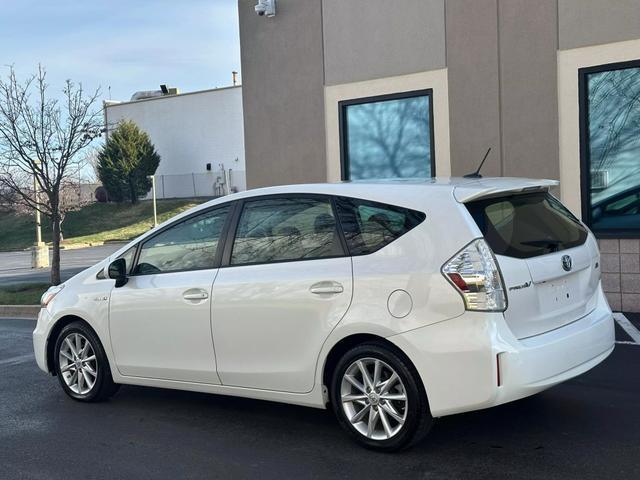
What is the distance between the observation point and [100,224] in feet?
143

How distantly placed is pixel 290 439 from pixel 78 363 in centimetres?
216

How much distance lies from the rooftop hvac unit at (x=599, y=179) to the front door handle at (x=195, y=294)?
245 inches

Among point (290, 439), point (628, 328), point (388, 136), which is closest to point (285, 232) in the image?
point (290, 439)

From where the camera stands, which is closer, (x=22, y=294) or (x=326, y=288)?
(x=326, y=288)

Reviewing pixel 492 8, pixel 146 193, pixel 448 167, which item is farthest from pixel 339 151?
pixel 146 193

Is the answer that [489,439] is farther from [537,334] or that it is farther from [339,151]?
[339,151]

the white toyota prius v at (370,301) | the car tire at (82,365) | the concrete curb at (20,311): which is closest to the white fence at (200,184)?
the concrete curb at (20,311)

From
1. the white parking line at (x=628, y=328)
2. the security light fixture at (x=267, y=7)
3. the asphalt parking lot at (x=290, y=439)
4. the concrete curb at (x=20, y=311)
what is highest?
the security light fixture at (x=267, y=7)

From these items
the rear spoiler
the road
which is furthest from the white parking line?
the road

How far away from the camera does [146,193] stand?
46344 millimetres

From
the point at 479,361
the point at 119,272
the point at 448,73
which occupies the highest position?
the point at 448,73

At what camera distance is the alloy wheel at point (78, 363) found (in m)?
5.93

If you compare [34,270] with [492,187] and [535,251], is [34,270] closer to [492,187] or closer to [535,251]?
[492,187]

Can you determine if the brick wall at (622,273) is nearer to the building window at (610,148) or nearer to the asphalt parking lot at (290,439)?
the building window at (610,148)
